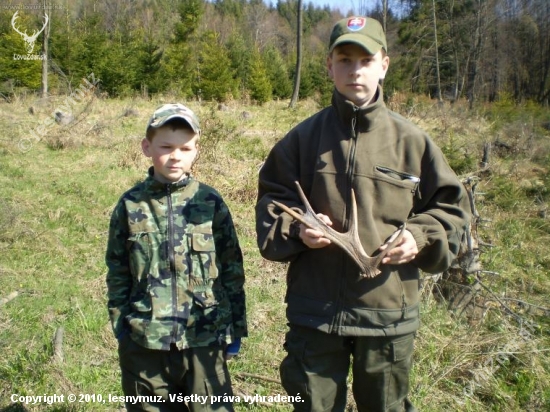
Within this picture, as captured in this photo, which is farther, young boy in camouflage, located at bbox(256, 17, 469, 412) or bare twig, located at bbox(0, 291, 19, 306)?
bare twig, located at bbox(0, 291, 19, 306)

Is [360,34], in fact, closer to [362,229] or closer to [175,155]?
[362,229]

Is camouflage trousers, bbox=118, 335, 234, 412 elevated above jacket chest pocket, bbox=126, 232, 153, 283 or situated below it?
below

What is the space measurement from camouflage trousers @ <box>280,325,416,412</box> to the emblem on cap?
4.07 feet

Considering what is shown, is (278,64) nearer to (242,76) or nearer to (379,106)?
(242,76)

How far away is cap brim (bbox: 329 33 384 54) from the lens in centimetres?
195

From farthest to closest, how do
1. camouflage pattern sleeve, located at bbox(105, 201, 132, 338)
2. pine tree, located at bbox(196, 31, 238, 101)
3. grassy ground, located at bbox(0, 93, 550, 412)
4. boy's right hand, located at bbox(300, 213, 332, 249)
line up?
pine tree, located at bbox(196, 31, 238, 101) < grassy ground, located at bbox(0, 93, 550, 412) < camouflage pattern sleeve, located at bbox(105, 201, 132, 338) < boy's right hand, located at bbox(300, 213, 332, 249)

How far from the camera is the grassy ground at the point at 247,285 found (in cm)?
307

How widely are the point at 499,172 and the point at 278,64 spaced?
22.5m

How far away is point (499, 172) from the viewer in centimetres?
939

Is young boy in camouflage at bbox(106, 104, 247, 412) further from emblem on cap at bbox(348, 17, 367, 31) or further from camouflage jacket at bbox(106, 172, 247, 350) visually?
emblem on cap at bbox(348, 17, 367, 31)

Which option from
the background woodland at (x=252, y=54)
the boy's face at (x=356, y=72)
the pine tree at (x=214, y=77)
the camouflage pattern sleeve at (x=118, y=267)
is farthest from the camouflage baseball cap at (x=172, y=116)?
the pine tree at (x=214, y=77)

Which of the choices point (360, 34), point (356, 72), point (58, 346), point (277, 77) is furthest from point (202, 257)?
point (277, 77)

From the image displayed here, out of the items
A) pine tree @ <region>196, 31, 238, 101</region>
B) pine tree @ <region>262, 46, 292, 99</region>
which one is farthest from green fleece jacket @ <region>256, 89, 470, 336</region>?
pine tree @ <region>262, 46, 292, 99</region>

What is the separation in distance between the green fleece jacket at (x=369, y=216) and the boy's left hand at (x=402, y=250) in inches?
2.4
